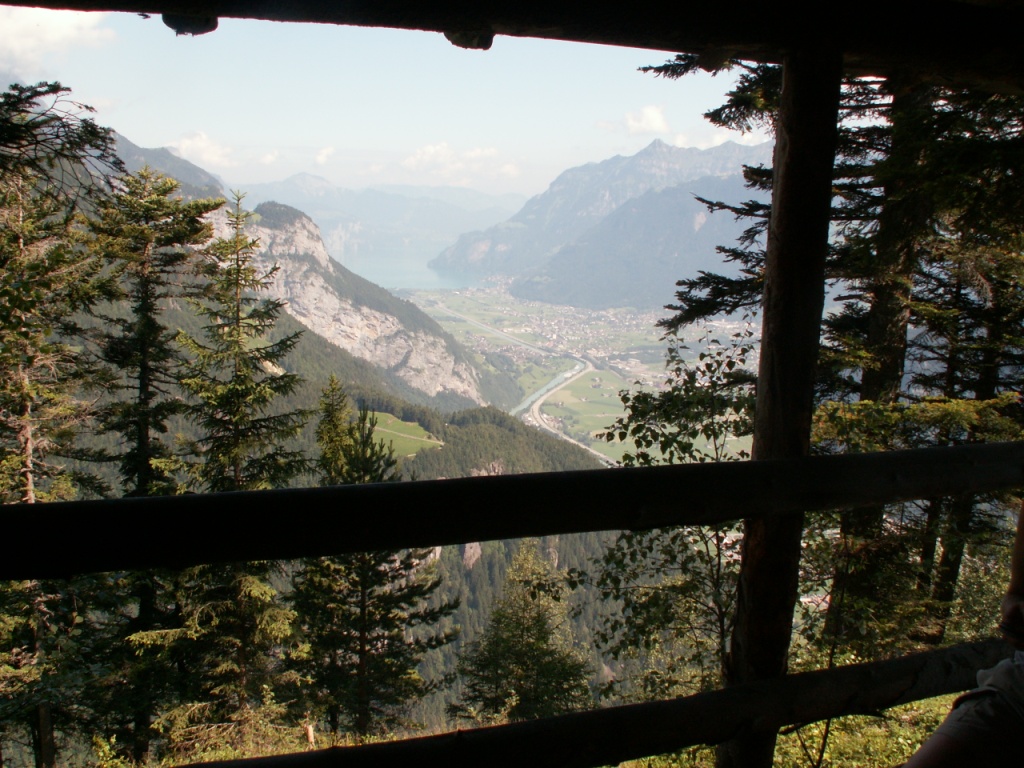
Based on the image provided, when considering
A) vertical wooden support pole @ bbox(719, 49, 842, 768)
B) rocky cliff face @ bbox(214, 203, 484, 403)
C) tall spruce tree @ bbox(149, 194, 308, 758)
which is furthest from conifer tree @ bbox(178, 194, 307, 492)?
rocky cliff face @ bbox(214, 203, 484, 403)

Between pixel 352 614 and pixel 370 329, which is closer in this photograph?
pixel 352 614

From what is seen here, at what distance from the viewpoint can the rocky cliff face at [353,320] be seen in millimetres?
155500

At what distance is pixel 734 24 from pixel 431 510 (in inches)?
71.4

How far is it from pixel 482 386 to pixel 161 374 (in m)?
144

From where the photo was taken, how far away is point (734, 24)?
2.14 meters

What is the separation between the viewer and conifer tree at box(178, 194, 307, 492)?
37.3ft

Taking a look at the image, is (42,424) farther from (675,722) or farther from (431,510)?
(675,722)

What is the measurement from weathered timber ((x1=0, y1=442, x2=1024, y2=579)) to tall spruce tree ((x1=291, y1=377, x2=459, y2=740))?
35.1ft

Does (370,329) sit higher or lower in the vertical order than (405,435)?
higher

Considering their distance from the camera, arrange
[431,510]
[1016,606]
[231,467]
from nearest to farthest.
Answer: [1016,606] → [431,510] → [231,467]

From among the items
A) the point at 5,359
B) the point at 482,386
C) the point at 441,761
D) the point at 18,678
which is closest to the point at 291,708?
the point at 18,678

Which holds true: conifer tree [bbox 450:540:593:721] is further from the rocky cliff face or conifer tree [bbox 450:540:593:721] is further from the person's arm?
the rocky cliff face

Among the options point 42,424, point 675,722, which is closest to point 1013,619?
point 675,722

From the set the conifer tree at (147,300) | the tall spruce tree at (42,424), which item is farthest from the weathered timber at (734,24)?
the conifer tree at (147,300)
